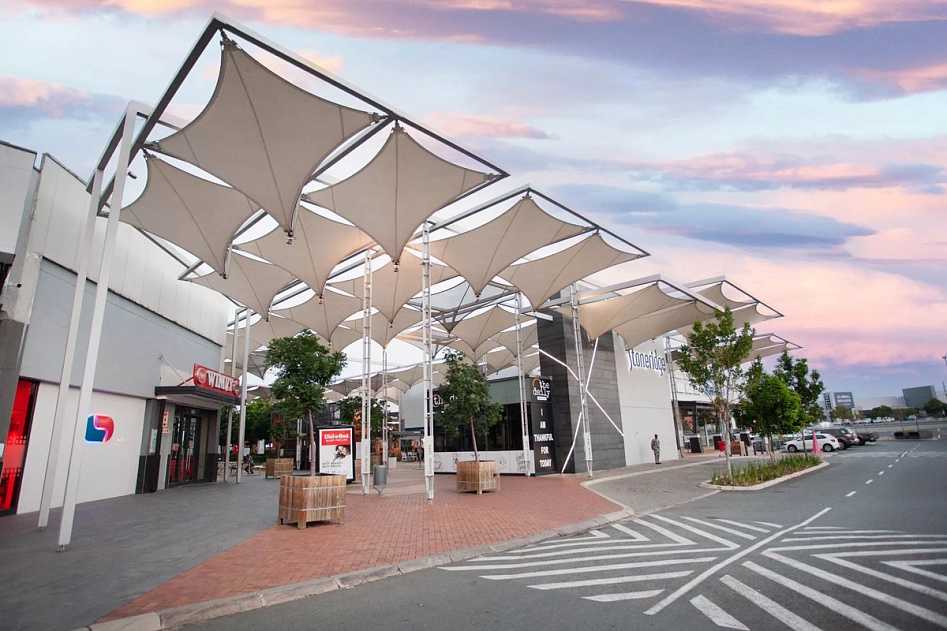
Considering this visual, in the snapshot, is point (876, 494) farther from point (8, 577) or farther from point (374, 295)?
point (374, 295)

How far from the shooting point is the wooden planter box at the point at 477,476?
14.7 m

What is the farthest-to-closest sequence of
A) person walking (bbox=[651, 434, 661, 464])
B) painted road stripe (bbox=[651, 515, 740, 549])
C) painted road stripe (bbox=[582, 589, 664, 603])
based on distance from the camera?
person walking (bbox=[651, 434, 661, 464])
painted road stripe (bbox=[651, 515, 740, 549])
painted road stripe (bbox=[582, 589, 664, 603])

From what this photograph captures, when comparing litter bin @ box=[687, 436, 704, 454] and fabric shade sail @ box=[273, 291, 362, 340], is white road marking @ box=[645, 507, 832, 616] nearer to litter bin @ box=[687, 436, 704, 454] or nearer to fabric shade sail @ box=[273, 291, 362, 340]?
fabric shade sail @ box=[273, 291, 362, 340]

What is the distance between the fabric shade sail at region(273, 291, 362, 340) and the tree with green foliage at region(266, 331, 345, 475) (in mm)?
5826

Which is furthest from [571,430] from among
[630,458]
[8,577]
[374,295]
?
[8,577]

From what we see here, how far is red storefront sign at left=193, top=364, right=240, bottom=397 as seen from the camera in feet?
58.7

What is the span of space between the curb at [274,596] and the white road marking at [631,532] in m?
1.92

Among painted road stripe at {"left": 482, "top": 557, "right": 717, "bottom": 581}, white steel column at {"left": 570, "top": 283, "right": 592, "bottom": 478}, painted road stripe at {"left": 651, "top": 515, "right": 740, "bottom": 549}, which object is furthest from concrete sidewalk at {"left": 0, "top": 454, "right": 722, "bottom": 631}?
white steel column at {"left": 570, "top": 283, "right": 592, "bottom": 478}

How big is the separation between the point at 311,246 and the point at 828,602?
1603 centimetres

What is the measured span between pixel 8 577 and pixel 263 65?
8364mm

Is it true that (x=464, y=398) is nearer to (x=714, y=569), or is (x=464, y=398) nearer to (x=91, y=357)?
(x=91, y=357)

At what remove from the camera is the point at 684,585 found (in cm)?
518

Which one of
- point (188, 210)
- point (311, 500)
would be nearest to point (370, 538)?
point (311, 500)

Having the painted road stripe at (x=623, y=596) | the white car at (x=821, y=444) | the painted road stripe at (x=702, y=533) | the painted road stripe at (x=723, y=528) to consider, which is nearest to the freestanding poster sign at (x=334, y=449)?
the painted road stripe at (x=702, y=533)
